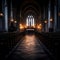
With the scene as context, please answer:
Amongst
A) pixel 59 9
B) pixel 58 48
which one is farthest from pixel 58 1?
pixel 58 48

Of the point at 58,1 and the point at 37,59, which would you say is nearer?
the point at 37,59

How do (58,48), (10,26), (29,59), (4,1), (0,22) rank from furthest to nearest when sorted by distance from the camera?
(10,26), (4,1), (0,22), (29,59), (58,48)

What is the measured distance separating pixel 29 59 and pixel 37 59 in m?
0.42

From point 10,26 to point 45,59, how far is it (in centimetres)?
2446

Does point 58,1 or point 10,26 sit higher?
point 58,1

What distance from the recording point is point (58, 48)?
742 cm

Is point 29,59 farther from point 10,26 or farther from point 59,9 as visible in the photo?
point 10,26

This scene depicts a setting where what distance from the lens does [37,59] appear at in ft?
33.2

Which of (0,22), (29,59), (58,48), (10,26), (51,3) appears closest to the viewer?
(58,48)

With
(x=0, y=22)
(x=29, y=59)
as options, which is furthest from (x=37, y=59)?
(x=0, y=22)

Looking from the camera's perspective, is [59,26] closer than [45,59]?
No

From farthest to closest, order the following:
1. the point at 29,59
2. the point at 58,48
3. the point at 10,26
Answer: the point at 10,26 < the point at 29,59 < the point at 58,48

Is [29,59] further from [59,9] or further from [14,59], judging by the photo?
[59,9]

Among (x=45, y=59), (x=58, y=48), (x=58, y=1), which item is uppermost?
(x=58, y=1)
